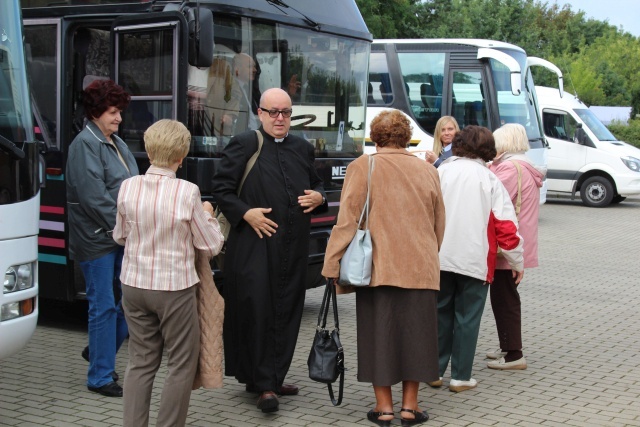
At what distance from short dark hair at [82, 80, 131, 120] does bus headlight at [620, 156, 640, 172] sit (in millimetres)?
16559

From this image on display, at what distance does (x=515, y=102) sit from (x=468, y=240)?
38.5 feet

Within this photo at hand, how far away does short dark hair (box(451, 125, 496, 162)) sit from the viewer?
21.1ft

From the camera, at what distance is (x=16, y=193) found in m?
5.20

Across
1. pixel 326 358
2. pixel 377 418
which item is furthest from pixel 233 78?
pixel 377 418

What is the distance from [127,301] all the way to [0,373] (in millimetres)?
2198

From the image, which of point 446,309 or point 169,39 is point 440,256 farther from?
point 169,39

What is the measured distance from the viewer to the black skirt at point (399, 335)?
5637 mm

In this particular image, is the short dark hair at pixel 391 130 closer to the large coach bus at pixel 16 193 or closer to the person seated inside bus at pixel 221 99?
the large coach bus at pixel 16 193

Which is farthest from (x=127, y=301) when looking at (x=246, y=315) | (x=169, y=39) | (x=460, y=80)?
(x=460, y=80)

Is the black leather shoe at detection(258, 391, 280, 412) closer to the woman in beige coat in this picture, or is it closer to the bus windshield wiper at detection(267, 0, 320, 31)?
the woman in beige coat

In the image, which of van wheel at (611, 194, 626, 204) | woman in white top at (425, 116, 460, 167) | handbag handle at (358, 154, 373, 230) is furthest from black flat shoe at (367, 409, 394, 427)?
van wheel at (611, 194, 626, 204)

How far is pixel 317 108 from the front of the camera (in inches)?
337

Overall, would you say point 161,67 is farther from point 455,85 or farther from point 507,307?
point 455,85

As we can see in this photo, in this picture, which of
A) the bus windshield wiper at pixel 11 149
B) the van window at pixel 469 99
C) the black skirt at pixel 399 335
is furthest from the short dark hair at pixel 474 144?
the van window at pixel 469 99
